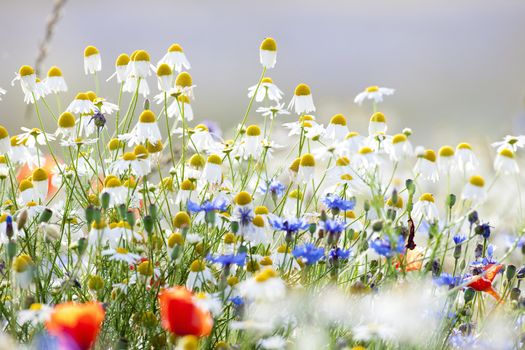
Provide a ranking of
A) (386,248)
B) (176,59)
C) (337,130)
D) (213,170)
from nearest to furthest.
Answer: (386,248), (213,170), (337,130), (176,59)

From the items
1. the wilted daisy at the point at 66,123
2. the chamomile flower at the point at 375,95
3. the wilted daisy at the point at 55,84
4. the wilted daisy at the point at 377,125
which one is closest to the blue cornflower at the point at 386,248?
the chamomile flower at the point at 375,95

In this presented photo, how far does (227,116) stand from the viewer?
894 cm

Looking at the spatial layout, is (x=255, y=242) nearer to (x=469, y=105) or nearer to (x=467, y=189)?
(x=467, y=189)

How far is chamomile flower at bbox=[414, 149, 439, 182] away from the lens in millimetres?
2240

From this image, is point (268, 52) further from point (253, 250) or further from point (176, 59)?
point (253, 250)

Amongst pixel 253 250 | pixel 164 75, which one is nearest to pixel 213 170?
pixel 253 250

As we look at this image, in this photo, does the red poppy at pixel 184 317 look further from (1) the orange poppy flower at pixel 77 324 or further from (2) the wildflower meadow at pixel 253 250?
(1) the orange poppy flower at pixel 77 324

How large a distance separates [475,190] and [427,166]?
0.69ft

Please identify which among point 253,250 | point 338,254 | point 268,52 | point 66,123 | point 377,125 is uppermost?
point 268,52

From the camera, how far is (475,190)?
2061 millimetres

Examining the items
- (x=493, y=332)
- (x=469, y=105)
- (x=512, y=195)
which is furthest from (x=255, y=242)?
(x=469, y=105)

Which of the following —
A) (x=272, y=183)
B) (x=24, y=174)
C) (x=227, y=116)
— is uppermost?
(x=272, y=183)

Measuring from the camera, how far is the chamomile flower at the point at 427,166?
2.24m

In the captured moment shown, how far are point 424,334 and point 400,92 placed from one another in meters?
8.65
